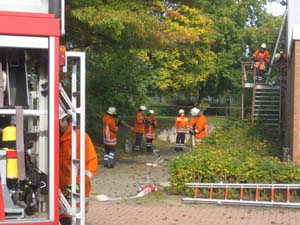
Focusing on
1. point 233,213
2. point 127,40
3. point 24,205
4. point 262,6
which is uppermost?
point 262,6

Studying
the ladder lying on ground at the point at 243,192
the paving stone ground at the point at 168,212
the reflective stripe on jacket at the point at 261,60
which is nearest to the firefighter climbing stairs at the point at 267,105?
the reflective stripe on jacket at the point at 261,60

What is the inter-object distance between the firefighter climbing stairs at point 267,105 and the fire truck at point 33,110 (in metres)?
15.9

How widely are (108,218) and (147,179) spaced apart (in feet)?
14.2

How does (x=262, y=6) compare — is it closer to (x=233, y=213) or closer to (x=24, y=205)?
(x=233, y=213)

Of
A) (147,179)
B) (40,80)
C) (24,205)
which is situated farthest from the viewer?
(147,179)

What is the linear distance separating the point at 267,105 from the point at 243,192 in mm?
10794

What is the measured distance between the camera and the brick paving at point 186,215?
9.27 meters

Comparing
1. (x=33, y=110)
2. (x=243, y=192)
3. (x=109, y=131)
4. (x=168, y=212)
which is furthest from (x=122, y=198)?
(x=33, y=110)

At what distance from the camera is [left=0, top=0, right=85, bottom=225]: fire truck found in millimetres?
4426

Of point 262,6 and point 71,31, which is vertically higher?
point 262,6

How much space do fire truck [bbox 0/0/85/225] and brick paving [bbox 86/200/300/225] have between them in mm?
4310

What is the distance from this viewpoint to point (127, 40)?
624 inches

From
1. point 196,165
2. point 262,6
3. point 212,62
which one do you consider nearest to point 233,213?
point 196,165

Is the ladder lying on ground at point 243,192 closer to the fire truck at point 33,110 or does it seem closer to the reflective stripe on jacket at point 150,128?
the fire truck at point 33,110
